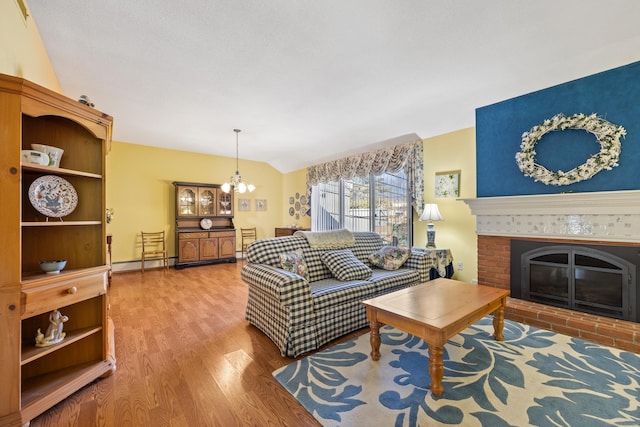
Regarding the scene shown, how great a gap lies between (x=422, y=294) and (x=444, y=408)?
0.91 meters

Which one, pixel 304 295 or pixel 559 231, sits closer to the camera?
pixel 304 295

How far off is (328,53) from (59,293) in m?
2.80

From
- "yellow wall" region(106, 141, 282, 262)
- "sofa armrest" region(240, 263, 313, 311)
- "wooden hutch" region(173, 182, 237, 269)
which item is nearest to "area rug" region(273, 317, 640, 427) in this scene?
"sofa armrest" region(240, 263, 313, 311)

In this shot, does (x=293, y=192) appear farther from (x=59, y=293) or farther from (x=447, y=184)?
(x=59, y=293)

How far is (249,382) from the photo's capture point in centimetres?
190

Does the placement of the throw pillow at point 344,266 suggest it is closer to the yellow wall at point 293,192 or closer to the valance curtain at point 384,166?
the valance curtain at point 384,166

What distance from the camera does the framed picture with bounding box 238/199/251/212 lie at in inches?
281

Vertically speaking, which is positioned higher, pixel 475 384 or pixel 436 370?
pixel 436 370

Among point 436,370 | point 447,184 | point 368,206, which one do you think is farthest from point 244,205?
point 436,370

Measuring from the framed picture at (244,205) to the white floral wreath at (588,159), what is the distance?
5.99m

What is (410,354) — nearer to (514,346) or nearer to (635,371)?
(514,346)

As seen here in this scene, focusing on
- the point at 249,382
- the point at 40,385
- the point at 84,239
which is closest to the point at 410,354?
the point at 249,382

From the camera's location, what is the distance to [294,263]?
108 inches

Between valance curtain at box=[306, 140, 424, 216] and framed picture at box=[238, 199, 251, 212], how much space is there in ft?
6.41
